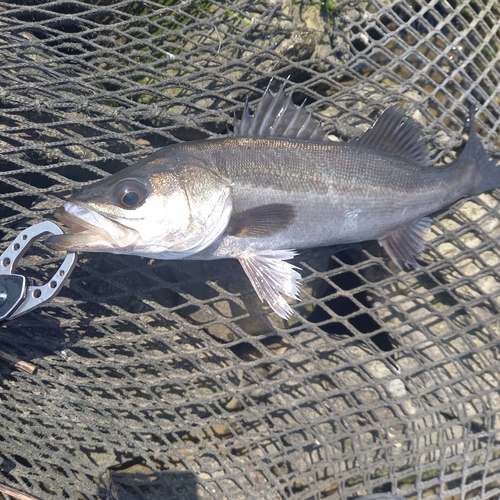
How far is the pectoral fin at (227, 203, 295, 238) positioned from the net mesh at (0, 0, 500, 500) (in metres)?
0.57

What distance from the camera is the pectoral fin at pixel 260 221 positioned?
9.00ft

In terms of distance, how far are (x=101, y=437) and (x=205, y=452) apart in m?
0.82

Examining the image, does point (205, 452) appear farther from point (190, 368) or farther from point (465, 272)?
point (465, 272)

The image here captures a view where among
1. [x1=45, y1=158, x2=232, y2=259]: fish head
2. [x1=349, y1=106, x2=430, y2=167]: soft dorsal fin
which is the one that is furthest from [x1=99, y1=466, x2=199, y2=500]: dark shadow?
[x1=349, y1=106, x2=430, y2=167]: soft dorsal fin

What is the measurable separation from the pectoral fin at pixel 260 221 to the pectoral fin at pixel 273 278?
0.63 feet

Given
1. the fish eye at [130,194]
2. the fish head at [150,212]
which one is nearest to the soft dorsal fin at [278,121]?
the fish head at [150,212]

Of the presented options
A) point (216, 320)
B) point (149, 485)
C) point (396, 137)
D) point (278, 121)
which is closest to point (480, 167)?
→ point (396, 137)

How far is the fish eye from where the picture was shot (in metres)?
2.42

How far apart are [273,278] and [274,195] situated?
59cm

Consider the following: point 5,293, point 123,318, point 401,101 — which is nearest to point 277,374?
point 123,318

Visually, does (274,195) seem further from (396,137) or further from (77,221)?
(77,221)

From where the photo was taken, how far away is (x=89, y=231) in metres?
2.35

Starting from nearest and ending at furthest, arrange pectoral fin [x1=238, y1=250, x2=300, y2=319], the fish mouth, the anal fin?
the fish mouth
pectoral fin [x1=238, y1=250, x2=300, y2=319]
the anal fin

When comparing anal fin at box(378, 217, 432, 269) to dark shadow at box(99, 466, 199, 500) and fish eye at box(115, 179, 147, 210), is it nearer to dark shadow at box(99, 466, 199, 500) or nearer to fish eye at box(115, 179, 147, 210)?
fish eye at box(115, 179, 147, 210)
